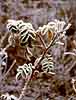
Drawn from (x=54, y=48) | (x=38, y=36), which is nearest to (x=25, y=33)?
(x=38, y=36)

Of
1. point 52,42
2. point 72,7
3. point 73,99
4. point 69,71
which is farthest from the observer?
point 72,7

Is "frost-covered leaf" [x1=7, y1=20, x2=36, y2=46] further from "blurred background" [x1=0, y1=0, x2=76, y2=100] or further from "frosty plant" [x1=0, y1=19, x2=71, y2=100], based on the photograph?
"blurred background" [x1=0, y1=0, x2=76, y2=100]

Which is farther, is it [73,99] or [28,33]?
[73,99]

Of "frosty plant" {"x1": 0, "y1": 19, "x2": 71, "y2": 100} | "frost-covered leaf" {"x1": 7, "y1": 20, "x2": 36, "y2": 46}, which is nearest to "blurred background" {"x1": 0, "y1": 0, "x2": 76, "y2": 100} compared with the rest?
"frosty plant" {"x1": 0, "y1": 19, "x2": 71, "y2": 100}

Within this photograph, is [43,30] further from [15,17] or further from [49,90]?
[15,17]

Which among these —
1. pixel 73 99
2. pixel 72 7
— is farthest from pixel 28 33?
pixel 72 7

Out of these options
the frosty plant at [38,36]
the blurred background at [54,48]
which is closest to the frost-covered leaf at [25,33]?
the frosty plant at [38,36]

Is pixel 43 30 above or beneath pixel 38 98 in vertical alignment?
above

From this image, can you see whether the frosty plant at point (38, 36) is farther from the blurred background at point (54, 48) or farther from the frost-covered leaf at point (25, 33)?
the blurred background at point (54, 48)

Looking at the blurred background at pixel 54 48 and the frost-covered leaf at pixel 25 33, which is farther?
the blurred background at pixel 54 48

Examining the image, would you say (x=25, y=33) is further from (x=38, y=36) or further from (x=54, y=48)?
(x=54, y=48)

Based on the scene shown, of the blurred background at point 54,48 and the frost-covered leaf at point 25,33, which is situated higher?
the frost-covered leaf at point 25,33
